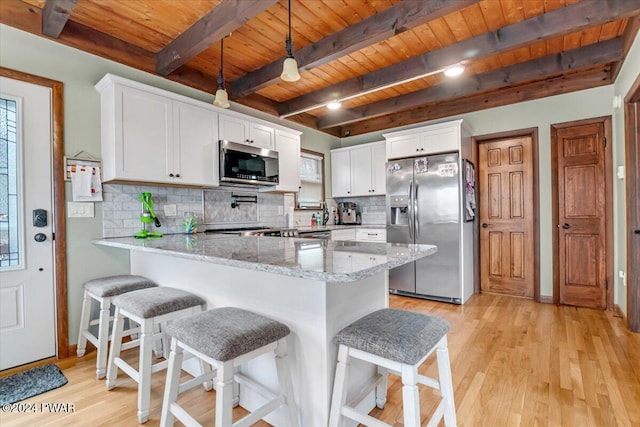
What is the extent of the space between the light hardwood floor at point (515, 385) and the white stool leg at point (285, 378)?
1.61 feet

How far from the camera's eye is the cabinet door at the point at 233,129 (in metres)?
3.19

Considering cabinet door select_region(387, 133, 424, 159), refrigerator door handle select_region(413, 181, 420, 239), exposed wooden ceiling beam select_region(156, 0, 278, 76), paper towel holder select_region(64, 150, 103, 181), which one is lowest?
refrigerator door handle select_region(413, 181, 420, 239)

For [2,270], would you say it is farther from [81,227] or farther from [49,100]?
[49,100]

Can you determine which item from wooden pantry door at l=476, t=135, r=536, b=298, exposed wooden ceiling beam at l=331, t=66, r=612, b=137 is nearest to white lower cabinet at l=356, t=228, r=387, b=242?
wooden pantry door at l=476, t=135, r=536, b=298

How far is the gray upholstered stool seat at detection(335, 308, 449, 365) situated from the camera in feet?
3.79

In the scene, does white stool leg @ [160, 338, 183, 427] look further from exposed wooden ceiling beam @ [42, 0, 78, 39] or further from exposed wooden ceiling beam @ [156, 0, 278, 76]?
exposed wooden ceiling beam @ [42, 0, 78, 39]

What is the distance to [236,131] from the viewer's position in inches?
131

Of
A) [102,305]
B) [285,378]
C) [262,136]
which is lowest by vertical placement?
[285,378]

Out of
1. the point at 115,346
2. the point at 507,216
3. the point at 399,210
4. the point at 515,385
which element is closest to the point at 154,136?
the point at 115,346

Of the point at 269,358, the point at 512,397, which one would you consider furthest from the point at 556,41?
the point at 269,358

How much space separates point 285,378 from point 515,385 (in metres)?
1.52

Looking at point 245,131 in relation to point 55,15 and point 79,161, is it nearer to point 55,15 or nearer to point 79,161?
point 79,161

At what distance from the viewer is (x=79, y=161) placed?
8.01 feet

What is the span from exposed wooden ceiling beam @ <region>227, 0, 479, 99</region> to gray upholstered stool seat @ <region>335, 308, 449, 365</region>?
1905 millimetres
